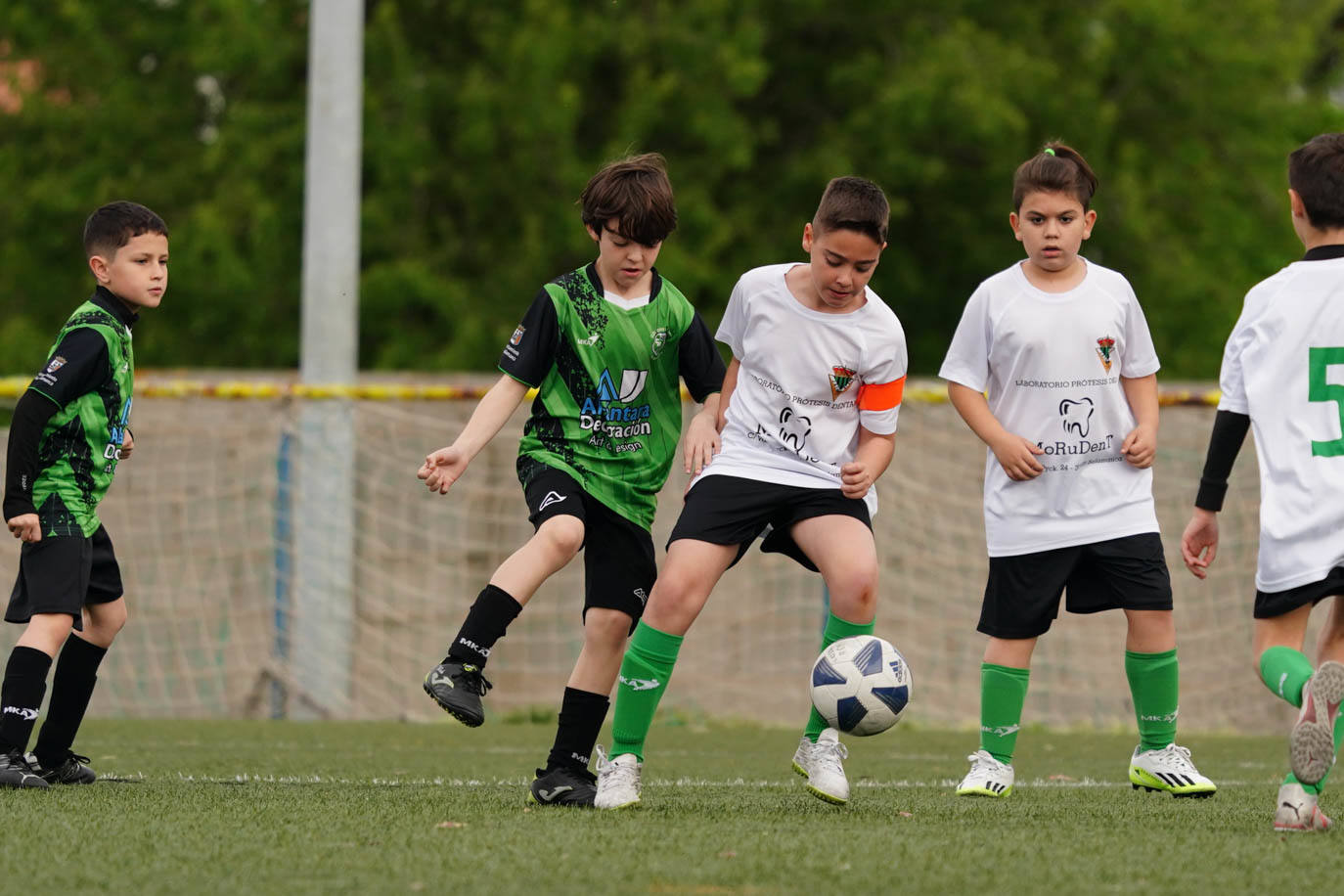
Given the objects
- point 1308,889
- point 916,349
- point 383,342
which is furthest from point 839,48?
point 1308,889

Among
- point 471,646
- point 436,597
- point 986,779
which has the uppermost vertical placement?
point 471,646

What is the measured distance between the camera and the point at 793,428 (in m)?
5.12

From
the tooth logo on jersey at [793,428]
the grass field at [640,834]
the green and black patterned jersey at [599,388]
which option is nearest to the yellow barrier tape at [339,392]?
the grass field at [640,834]

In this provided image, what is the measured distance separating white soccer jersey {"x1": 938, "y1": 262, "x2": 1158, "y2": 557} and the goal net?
Result: 512cm

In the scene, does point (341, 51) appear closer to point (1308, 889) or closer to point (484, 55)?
point (484, 55)

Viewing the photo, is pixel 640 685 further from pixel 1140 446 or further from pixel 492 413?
pixel 1140 446

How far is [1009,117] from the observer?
17562mm

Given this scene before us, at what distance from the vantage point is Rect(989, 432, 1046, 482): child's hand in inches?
211

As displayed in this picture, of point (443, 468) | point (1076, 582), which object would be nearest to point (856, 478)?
point (1076, 582)

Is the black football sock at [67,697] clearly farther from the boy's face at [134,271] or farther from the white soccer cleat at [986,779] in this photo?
the white soccer cleat at [986,779]

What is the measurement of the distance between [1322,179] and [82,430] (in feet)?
11.5

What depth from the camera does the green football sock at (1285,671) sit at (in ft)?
14.4

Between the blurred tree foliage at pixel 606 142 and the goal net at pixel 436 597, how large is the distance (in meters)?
5.70

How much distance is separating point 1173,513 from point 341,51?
19.0 feet
